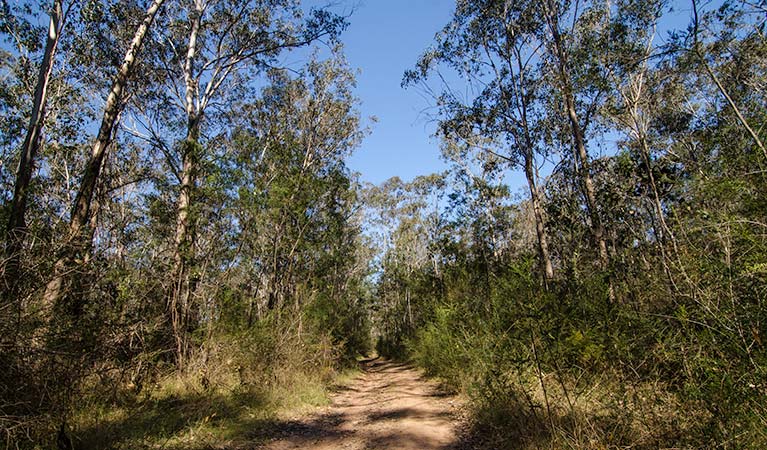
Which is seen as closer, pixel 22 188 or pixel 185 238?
pixel 22 188

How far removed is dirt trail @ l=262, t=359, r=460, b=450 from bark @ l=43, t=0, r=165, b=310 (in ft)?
10.2

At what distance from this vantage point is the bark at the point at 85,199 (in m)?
3.68

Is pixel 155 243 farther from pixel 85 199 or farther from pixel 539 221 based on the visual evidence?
pixel 539 221

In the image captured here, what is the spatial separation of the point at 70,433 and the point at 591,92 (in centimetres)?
1370

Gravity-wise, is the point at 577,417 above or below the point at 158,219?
below

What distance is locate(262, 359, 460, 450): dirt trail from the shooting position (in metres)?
5.16

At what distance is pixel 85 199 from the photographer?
16.9 feet

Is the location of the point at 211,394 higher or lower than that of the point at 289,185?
lower

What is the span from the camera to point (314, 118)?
17203mm

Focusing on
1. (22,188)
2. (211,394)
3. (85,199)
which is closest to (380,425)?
(211,394)

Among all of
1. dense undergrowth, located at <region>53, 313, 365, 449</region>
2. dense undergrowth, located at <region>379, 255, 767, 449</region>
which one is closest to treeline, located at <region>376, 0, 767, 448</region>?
dense undergrowth, located at <region>379, 255, 767, 449</region>

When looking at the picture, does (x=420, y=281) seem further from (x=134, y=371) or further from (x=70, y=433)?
(x=70, y=433)

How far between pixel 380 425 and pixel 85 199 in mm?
5177

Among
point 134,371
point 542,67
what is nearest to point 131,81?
point 134,371
